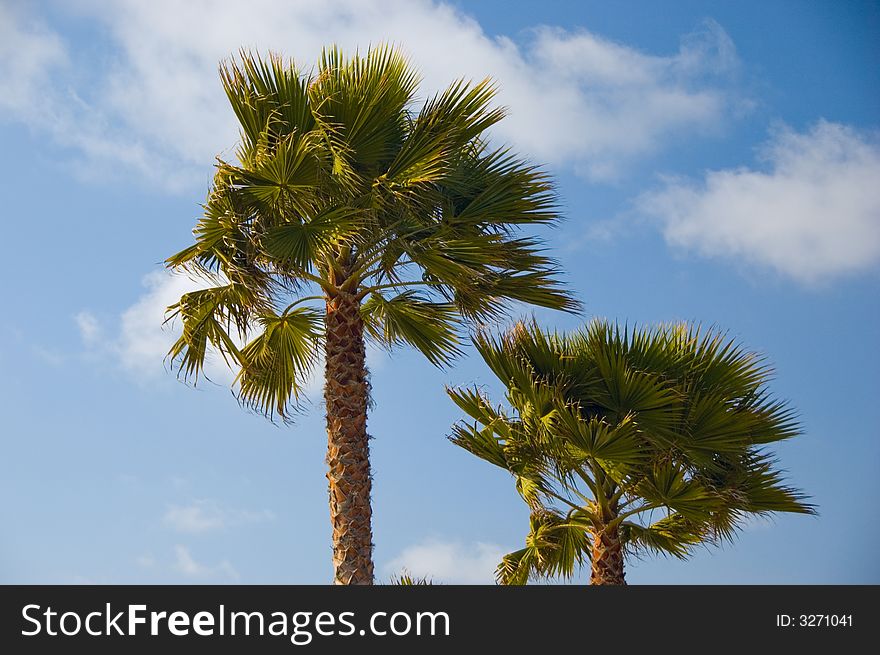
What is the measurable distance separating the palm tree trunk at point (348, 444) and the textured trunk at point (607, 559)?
10.4 ft

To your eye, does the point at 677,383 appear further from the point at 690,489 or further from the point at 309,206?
the point at 309,206

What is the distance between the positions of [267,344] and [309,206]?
87.1 inches

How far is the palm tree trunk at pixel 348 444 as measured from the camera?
1075 centimetres

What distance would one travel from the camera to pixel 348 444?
430 inches

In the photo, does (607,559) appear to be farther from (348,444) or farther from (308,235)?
(308,235)

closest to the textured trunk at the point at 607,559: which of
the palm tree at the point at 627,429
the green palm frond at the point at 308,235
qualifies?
the palm tree at the point at 627,429

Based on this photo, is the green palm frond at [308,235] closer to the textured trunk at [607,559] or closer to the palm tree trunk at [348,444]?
the palm tree trunk at [348,444]

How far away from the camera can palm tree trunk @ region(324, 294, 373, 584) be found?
10.8 metres

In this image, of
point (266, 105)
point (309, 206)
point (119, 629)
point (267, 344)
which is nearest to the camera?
point (119, 629)

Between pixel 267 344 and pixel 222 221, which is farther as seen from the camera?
pixel 267 344

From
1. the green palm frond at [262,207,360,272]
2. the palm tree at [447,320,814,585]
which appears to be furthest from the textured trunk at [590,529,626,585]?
the green palm frond at [262,207,360,272]

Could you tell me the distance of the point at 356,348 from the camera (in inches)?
445

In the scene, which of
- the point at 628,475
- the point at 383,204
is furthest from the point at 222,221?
the point at 628,475

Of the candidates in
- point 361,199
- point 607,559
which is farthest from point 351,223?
point 607,559
